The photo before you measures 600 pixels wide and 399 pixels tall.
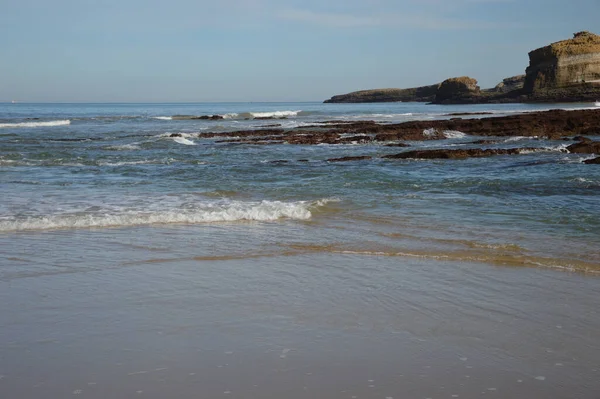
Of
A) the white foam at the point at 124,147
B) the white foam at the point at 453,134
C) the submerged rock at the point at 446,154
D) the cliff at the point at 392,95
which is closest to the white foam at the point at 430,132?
the white foam at the point at 453,134

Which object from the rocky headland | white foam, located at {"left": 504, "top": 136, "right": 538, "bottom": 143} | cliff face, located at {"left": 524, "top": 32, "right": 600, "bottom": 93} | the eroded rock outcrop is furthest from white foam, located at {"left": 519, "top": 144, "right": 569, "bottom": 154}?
the eroded rock outcrop

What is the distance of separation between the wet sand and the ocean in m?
→ 0.02

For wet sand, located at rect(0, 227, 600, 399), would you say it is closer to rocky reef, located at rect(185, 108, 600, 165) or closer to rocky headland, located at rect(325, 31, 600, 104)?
rocky reef, located at rect(185, 108, 600, 165)

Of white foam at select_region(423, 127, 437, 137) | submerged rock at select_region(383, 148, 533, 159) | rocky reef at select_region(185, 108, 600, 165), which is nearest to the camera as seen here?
submerged rock at select_region(383, 148, 533, 159)

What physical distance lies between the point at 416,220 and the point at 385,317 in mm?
4217

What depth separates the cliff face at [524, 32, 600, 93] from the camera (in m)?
82.9

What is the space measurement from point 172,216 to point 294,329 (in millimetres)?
4873

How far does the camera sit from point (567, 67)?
83438 millimetres

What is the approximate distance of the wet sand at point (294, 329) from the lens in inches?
135

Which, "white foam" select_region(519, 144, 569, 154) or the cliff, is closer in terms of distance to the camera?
"white foam" select_region(519, 144, 569, 154)

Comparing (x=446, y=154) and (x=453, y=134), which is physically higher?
(x=453, y=134)

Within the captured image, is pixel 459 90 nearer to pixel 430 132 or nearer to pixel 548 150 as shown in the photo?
pixel 430 132

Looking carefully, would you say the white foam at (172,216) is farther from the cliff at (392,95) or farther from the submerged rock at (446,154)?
Answer: the cliff at (392,95)

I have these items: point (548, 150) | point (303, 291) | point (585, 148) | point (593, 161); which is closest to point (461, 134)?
point (548, 150)
